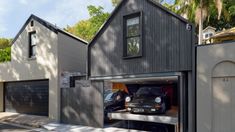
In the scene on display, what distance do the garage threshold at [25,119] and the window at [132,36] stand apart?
6371mm

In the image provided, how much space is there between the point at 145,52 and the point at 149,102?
2.29 m

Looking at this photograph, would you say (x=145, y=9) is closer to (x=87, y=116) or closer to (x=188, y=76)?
(x=188, y=76)

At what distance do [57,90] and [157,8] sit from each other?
7721 millimetres

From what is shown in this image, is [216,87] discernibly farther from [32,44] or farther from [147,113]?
[32,44]

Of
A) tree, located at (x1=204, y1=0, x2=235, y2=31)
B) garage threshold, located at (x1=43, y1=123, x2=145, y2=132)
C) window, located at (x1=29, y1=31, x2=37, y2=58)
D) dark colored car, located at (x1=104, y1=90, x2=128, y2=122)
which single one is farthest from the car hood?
tree, located at (x1=204, y1=0, x2=235, y2=31)

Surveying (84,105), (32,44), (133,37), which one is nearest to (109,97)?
(84,105)

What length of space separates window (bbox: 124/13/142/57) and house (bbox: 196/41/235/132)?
9.94 ft

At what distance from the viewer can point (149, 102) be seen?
38.7 feet

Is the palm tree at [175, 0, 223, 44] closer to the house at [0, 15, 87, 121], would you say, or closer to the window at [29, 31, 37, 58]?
the house at [0, 15, 87, 121]

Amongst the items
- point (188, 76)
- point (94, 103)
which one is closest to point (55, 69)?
point (94, 103)

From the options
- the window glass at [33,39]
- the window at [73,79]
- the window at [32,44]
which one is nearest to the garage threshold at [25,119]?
the window at [73,79]

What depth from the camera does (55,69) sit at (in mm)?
15961

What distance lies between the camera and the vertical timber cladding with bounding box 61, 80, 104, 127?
13.4 metres

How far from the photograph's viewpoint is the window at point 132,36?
1253 centimetres
